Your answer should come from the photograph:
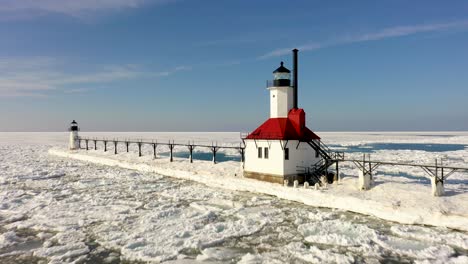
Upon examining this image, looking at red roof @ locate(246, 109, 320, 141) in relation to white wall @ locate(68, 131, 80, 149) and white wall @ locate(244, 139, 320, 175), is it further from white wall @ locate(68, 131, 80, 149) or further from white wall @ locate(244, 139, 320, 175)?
white wall @ locate(68, 131, 80, 149)

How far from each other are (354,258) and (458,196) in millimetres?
7818

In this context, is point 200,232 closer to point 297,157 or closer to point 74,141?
point 297,157

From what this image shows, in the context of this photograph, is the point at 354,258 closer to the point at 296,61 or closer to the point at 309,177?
the point at 309,177

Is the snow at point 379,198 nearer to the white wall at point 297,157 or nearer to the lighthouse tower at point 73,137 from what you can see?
the white wall at point 297,157

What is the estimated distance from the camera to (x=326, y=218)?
14812mm

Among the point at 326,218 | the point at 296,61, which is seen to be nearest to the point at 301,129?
the point at 296,61

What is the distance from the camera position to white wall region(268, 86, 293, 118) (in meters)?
21.9

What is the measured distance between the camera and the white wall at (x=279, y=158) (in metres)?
20.1

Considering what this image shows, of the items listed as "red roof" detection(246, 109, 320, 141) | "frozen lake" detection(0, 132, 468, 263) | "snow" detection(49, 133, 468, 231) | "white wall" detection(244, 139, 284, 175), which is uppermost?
"red roof" detection(246, 109, 320, 141)

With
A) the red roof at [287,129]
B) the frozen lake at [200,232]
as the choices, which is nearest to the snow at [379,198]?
the frozen lake at [200,232]

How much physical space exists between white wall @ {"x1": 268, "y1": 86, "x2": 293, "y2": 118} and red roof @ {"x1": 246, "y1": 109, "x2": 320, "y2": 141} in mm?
369

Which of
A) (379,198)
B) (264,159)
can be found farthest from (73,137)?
(379,198)

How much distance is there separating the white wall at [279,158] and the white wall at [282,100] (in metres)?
2.50

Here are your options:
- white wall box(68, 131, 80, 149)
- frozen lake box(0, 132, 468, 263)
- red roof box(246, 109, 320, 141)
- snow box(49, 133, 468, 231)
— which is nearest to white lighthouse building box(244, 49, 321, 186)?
red roof box(246, 109, 320, 141)
